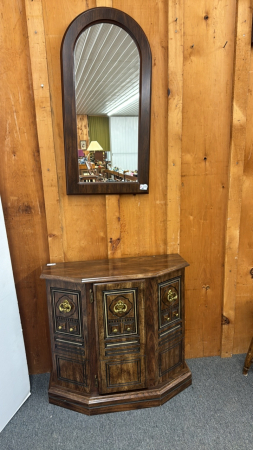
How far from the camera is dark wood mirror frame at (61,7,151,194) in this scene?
153 cm

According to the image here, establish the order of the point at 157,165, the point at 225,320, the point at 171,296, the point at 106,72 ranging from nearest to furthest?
1. the point at 106,72
2. the point at 171,296
3. the point at 157,165
4. the point at 225,320

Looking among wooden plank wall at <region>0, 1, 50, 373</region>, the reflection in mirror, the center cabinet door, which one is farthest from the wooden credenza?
the reflection in mirror

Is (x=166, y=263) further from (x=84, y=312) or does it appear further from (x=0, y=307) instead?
(x=0, y=307)

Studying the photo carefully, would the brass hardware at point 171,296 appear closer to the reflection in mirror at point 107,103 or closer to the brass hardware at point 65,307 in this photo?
the brass hardware at point 65,307

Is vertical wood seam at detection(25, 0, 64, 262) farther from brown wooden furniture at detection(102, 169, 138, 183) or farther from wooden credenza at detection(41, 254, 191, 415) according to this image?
brown wooden furniture at detection(102, 169, 138, 183)

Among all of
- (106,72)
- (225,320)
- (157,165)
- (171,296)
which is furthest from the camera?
(225,320)

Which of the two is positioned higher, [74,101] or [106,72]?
[106,72]

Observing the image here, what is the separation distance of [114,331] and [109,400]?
1.43 ft

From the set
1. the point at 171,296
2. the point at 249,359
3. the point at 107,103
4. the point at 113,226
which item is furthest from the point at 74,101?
the point at 249,359

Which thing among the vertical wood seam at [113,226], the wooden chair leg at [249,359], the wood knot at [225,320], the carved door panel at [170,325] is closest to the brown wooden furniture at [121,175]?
the vertical wood seam at [113,226]

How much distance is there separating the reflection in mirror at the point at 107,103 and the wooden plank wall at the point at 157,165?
5.5 inches

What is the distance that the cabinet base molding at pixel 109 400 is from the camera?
1.68 m

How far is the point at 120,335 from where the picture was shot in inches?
64.6

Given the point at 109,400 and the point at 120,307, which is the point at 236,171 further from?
the point at 109,400
